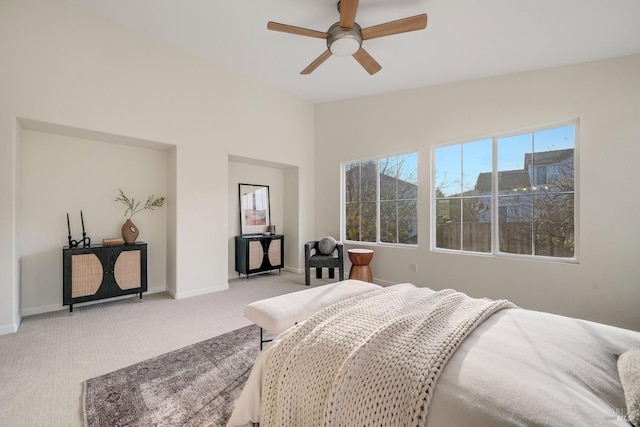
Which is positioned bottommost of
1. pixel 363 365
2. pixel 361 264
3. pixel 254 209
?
pixel 361 264

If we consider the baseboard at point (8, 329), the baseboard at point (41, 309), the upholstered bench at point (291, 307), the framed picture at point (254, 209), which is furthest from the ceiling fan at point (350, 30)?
the baseboard at point (41, 309)

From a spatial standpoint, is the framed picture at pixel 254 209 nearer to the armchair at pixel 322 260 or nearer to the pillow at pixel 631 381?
the armchair at pixel 322 260

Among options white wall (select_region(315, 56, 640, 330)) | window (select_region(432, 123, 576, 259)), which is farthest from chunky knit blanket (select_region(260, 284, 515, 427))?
window (select_region(432, 123, 576, 259))

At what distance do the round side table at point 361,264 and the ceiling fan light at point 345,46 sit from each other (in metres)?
2.82

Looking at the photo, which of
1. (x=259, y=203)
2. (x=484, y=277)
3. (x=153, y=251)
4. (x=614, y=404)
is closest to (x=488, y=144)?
(x=484, y=277)

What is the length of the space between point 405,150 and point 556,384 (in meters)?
3.97

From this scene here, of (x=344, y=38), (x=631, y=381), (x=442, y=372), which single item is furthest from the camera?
(x=344, y=38)

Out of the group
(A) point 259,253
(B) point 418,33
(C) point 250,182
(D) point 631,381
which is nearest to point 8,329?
(A) point 259,253

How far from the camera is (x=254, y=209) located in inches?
211

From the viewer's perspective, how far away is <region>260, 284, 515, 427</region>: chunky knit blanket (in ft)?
3.20

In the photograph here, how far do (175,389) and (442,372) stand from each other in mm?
1841

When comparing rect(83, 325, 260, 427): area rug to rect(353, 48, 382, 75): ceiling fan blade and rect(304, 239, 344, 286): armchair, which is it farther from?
rect(353, 48, 382, 75): ceiling fan blade

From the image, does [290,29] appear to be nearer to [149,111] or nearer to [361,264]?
[149,111]

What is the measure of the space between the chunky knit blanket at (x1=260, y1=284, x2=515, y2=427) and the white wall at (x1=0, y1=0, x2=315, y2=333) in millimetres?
3314
